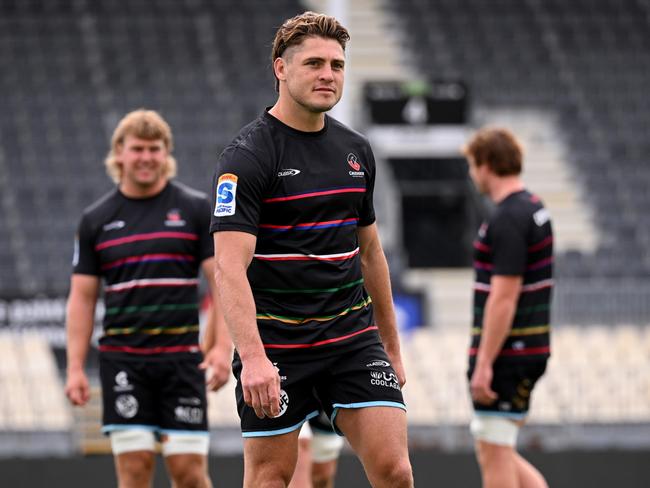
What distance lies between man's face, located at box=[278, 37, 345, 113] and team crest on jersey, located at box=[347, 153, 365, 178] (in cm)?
23

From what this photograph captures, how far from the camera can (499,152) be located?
5.95m

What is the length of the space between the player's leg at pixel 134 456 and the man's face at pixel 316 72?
82.9 inches

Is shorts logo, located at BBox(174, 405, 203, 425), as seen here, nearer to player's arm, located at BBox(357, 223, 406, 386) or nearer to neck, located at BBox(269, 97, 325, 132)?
player's arm, located at BBox(357, 223, 406, 386)

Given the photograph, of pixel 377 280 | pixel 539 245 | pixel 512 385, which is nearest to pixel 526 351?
pixel 512 385

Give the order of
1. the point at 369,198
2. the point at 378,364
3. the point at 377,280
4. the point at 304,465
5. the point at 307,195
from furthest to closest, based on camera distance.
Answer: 1. the point at 304,465
2. the point at 377,280
3. the point at 369,198
4. the point at 378,364
5. the point at 307,195

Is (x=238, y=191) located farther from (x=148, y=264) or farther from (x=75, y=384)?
(x=75, y=384)

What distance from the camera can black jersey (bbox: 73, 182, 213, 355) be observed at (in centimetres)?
563

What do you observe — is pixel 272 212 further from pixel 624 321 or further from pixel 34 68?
pixel 34 68

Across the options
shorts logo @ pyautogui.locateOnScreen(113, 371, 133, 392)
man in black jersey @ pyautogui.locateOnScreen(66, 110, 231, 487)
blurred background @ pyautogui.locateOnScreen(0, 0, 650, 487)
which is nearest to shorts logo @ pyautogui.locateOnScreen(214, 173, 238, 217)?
man in black jersey @ pyautogui.locateOnScreen(66, 110, 231, 487)

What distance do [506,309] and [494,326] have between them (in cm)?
10

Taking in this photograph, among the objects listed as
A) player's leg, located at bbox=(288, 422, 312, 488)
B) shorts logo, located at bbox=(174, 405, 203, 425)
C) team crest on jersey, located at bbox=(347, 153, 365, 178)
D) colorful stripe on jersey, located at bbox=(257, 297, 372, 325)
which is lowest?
player's leg, located at bbox=(288, 422, 312, 488)

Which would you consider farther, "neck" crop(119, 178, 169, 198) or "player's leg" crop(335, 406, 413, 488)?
"neck" crop(119, 178, 169, 198)

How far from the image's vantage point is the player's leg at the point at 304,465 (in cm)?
585

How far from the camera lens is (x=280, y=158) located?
4145 millimetres
